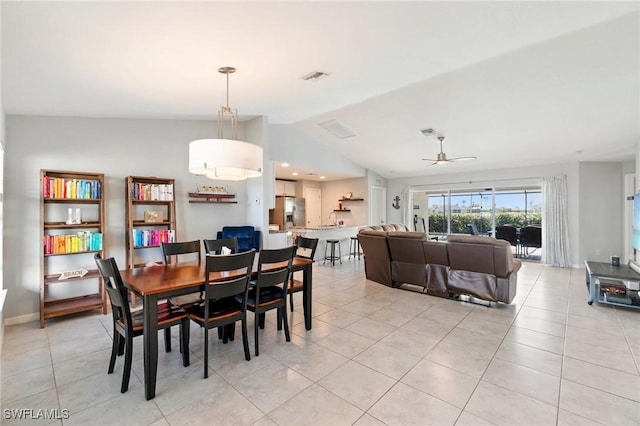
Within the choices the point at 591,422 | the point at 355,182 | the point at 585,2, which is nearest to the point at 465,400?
the point at 591,422

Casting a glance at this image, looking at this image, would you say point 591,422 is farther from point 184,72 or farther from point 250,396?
point 184,72

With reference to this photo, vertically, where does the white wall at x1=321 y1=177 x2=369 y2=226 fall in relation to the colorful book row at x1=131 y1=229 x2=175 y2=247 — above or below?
above

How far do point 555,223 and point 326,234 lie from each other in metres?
5.36

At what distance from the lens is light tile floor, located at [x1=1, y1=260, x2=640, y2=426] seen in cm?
189

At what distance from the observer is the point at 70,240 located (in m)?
3.57

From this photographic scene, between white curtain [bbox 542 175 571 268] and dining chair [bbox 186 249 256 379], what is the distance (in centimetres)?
733

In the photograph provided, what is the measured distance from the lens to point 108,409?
194 cm

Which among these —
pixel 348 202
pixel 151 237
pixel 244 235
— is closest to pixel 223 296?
pixel 151 237

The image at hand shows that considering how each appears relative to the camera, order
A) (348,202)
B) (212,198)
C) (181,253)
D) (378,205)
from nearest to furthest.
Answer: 1. (181,253)
2. (212,198)
3. (348,202)
4. (378,205)

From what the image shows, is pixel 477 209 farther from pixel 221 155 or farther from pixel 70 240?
pixel 70 240

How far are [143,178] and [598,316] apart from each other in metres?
6.30

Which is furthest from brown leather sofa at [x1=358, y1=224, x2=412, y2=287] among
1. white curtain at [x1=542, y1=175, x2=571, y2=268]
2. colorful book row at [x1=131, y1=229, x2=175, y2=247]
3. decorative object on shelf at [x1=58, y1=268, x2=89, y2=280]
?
white curtain at [x1=542, y1=175, x2=571, y2=268]

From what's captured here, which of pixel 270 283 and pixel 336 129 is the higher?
pixel 336 129

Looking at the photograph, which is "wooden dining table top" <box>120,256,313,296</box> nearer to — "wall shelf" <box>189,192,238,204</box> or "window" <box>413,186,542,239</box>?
"wall shelf" <box>189,192,238,204</box>
